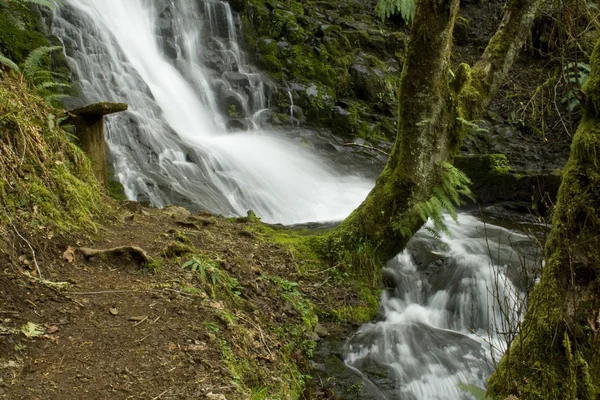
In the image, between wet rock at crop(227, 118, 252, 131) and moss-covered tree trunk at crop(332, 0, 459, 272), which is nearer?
moss-covered tree trunk at crop(332, 0, 459, 272)

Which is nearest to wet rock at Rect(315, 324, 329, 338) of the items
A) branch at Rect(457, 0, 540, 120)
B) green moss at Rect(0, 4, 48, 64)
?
branch at Rect(457, 0, 540, 120)

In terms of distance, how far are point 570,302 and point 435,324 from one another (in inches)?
144

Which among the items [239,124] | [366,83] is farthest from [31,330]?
[366,83]

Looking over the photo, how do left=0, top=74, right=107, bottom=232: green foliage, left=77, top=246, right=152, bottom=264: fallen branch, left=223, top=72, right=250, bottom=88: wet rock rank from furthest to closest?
left=223, top=72, right=250, bottom=88: wet rock < left=77, top=246, right=152, bottom=264: fallen branch < left=0, top=74, right=107, bottom=232: green foliage

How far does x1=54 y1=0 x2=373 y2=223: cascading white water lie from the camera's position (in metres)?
9.97

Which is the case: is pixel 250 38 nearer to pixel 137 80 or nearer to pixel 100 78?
pixel 137 80

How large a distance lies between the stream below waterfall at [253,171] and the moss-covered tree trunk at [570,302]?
405 mm

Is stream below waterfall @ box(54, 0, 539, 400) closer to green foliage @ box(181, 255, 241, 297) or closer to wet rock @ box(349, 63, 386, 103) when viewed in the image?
green foliage @ box(181, 255, 241, 297)

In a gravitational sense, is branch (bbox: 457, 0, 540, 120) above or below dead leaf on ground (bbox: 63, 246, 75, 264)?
above

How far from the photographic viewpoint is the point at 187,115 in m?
13.2

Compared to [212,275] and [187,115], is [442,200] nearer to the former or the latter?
[212,275]

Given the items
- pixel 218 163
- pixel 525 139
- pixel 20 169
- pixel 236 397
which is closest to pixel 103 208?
pixel 20 169

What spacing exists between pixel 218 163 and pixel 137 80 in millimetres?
3186

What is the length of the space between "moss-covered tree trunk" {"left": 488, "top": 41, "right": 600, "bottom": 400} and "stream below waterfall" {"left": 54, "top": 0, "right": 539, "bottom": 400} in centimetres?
41
